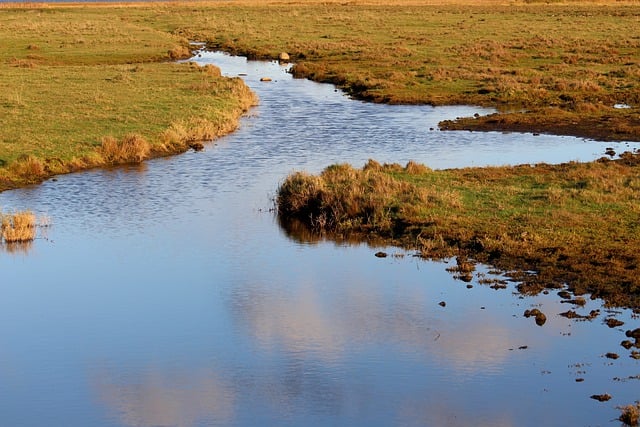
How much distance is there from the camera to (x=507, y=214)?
23172 millimetres

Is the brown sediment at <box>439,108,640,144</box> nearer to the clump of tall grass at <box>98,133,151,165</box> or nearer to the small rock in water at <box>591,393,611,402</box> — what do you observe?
the clump of tall grass at <box>98,133,151,165</box>

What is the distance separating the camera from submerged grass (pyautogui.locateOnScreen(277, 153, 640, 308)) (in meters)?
19.9

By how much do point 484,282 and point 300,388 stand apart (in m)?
6.27

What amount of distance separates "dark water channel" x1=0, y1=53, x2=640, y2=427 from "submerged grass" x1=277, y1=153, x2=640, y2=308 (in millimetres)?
1087

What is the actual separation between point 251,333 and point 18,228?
8.63 m

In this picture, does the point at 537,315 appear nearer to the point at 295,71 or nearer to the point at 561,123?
the point at 561,123

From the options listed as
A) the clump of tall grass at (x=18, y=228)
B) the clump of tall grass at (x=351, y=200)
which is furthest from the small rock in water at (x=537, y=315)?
the clump of tall grass at (x=18, y=228)

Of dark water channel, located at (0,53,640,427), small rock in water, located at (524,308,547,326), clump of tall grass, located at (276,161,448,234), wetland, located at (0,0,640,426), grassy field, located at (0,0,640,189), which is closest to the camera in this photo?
dark water channel, located at (0,53,640,427)

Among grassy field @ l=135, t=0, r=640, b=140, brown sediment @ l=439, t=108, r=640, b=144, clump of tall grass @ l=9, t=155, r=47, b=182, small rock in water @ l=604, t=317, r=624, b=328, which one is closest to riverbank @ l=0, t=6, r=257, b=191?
clump of tall grass @ l=9, t=155, r=47, b=182

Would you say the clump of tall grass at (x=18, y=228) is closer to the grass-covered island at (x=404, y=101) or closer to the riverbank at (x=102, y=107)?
the riverbank at (x=102, y=107)

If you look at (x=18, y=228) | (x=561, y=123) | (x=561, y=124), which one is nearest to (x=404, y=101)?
(x=561, y=123)

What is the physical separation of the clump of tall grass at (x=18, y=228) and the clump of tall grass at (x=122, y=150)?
8.22 metres

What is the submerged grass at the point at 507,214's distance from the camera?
782 inches

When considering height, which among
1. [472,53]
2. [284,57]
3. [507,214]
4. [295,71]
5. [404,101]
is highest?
[472,53]
